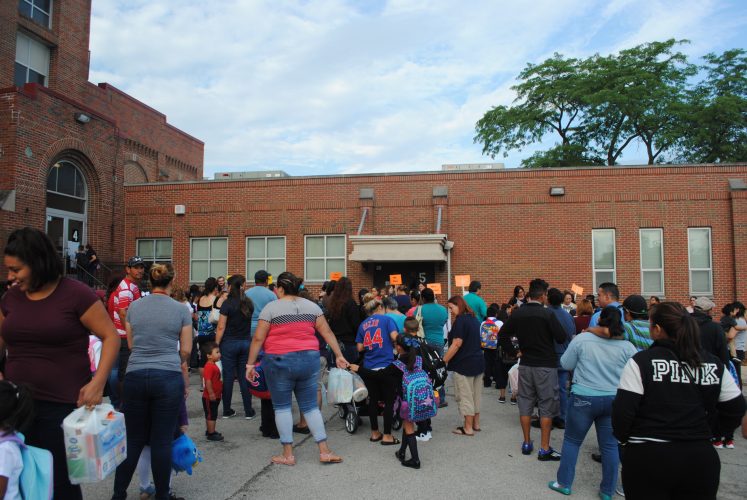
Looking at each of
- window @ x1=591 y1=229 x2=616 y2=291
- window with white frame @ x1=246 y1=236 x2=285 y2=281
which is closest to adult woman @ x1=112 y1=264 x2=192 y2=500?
window with white frame @ x1=246 y1=236 x2=285 y2=281

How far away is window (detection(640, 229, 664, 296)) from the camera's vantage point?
18.1 meters

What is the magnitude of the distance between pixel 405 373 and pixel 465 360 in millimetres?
1289

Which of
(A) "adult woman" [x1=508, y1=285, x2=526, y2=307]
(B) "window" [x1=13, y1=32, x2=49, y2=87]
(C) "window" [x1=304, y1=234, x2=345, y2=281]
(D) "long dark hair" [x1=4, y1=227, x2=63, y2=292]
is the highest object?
(B) "window" [x1=13, y1=32, x2=49, y2=87]

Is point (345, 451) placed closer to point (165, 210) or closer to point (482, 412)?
point (482, 412)

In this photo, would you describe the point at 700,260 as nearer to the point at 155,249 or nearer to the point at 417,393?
the point at 417,393

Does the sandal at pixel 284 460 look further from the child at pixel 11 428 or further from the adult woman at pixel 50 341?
the child at pixel 11 428

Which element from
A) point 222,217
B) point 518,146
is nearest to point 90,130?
point 222,217

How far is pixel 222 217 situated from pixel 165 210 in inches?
93.1

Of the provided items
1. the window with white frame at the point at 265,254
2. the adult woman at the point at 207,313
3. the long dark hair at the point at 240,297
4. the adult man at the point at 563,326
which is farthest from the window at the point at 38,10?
the adult man at the point at 563,326

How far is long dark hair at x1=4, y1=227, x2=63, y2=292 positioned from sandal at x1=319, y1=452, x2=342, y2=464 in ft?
11.3

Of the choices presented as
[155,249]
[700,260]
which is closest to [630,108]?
[700,260]

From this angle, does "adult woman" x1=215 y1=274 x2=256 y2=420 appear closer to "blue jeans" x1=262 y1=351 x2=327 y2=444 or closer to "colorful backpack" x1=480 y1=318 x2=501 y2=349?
"blue jeans" x1=262 y1=351 x2=327 y2=444

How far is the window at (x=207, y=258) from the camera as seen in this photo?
2033cm

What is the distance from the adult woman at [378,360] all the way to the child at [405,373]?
0.28 feet
